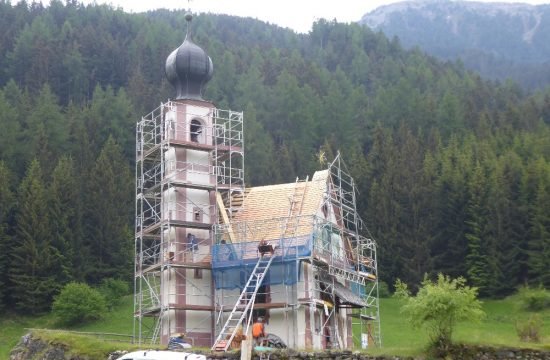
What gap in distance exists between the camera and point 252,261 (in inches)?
1700

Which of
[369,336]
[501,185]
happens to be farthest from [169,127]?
[501,185]

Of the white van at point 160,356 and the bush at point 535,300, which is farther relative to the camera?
the bush at point 535,300

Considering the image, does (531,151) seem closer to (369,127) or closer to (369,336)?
(369,127)

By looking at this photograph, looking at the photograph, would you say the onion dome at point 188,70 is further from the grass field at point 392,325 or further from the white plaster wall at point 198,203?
the grass field at point 392,325

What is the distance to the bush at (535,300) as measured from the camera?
59.8 meters

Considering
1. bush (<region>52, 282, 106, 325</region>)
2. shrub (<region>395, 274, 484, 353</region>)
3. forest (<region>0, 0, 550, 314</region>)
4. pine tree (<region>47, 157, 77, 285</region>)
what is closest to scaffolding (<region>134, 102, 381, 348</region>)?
shrub (<region>395, 274, 484, 353</region>)

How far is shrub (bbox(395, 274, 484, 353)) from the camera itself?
31078mm

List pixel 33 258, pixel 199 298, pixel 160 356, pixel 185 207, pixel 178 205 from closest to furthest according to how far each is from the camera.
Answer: pixel 160 356
pixel 199 298
pixel 178 205
pixel 185 207
pixel 33 258

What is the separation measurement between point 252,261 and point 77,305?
20.4 metres

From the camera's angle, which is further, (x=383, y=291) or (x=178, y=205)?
(x=383, y=291)

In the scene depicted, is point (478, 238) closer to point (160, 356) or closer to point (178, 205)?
point (178, 205)

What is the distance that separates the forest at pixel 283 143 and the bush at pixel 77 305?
4146mm

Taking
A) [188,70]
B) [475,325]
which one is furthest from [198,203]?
[475,325]

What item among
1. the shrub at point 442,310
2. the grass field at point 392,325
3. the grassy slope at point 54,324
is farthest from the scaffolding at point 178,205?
the shrub at point 442,310
